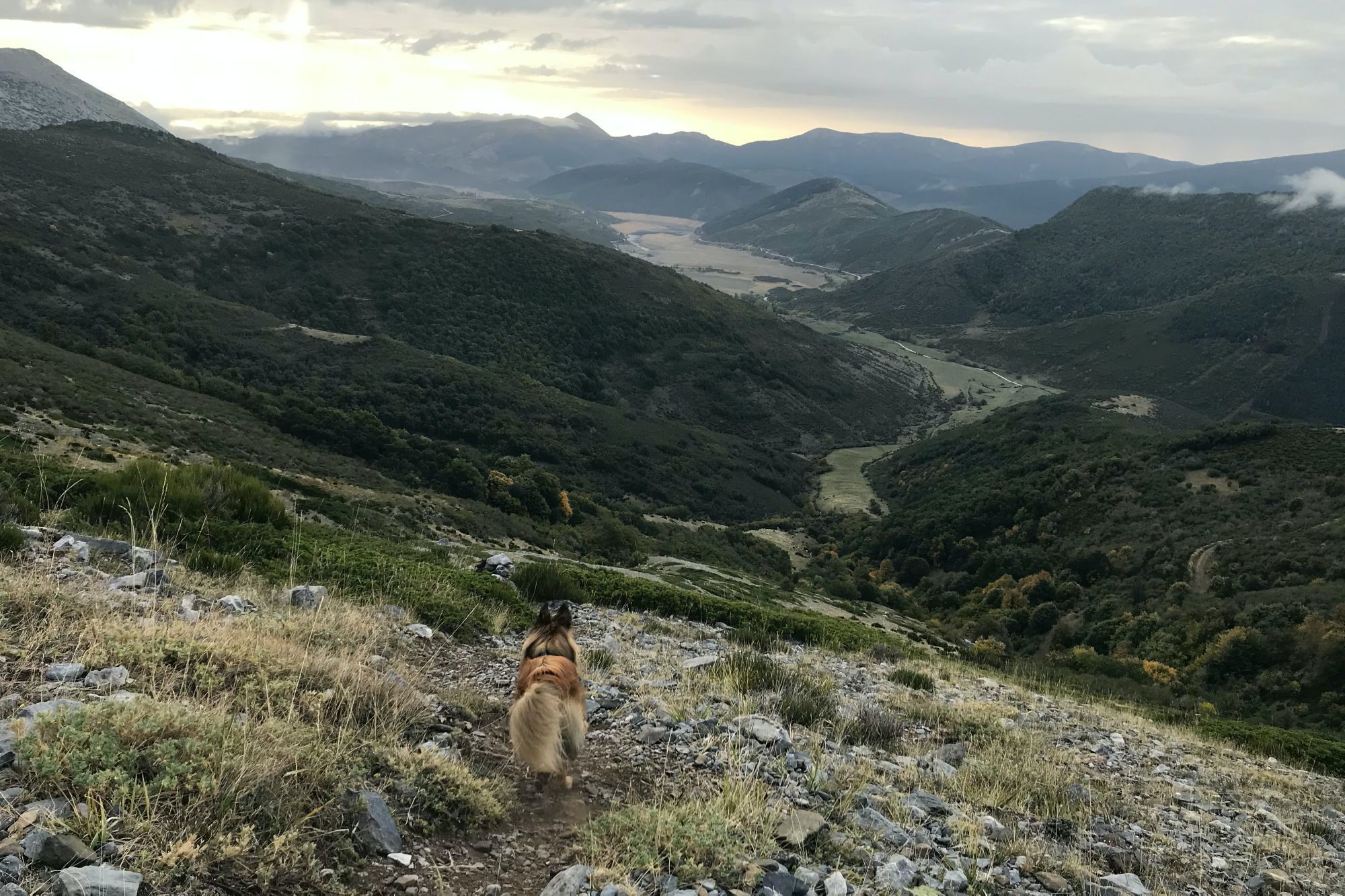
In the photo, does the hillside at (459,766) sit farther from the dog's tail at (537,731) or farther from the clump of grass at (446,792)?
the dog's tail at (537,731)

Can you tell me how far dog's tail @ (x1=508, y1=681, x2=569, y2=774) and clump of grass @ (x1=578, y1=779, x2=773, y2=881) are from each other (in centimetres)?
48

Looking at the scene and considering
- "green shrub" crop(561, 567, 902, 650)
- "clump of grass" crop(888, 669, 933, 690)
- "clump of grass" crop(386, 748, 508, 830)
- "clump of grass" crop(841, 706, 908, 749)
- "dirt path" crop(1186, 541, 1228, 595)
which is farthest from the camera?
"dirt path" crop(1186, 541, 1228, 595)

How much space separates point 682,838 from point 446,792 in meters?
1.37

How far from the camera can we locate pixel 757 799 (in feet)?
16.0

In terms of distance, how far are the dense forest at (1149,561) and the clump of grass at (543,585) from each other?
13.2 m

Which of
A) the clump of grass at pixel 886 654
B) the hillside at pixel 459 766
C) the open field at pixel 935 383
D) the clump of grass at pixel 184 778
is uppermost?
the clump of grass at pixel 184 778

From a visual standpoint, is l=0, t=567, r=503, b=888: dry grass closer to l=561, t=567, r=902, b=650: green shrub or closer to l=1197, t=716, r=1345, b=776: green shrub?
l=561, t=567, r=902, b=650: green shrub

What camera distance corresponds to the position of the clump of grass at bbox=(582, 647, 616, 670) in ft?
25.9

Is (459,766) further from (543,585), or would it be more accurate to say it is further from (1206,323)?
(1206,323)

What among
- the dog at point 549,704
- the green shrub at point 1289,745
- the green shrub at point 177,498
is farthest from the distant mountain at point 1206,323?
the dog at point 549,704

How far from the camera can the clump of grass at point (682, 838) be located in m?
4.05

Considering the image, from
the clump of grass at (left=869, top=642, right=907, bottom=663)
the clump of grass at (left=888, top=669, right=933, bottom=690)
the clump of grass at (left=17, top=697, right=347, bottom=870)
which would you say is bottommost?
the clump of grass at (left=869, top=642, right=907, bottom=663)

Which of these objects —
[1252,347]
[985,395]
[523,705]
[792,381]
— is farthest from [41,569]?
[1252,347]

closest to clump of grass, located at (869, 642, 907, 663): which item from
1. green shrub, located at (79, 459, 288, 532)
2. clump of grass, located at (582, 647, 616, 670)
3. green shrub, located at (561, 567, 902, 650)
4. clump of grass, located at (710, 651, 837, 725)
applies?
green shrub, located at (561, 567, 902, 650)
